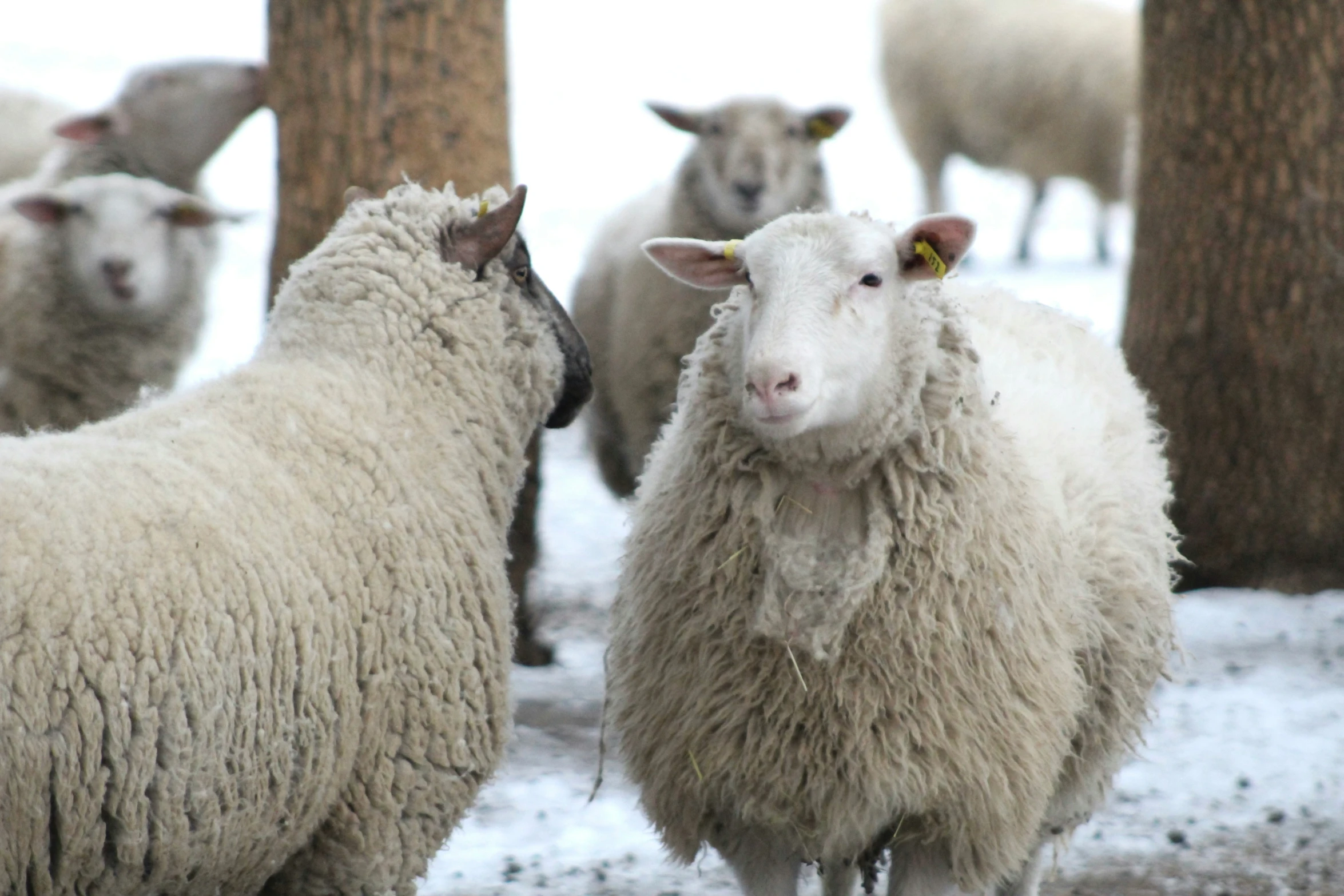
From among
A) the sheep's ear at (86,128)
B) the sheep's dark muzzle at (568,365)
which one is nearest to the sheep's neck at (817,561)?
the sheep's dark muzzle at (568,365)

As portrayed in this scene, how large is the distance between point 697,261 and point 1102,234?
10.4m

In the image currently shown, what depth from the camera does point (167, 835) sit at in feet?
8.59

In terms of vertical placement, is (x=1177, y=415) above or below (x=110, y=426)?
below

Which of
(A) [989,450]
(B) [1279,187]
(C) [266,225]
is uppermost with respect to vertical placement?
(B) [1279,187]

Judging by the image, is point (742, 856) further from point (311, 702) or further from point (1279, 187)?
point (1279, 187)

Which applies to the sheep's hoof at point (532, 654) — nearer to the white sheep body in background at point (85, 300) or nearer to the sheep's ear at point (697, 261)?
the white sheep body in background at point (85, 300)

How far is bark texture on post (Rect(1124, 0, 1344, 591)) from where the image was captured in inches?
225

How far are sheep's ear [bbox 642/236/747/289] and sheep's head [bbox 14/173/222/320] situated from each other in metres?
2.49

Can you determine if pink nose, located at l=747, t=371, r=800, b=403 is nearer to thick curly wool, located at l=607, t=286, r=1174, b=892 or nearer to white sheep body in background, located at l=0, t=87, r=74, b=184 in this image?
thick curly wool, located at l=607, t=286, r=1174, b=892

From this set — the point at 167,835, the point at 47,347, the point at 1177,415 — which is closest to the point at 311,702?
the point at 167,835

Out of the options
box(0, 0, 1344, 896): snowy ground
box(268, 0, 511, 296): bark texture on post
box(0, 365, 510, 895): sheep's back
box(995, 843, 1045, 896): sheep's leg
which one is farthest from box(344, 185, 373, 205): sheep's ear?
box(995, 843, 1045, 896): sheep's leg

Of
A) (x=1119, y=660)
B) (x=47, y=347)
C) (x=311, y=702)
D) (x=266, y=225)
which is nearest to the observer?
(x=311, y=702)

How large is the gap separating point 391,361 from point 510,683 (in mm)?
728

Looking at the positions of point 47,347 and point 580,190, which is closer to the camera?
point 47,347
